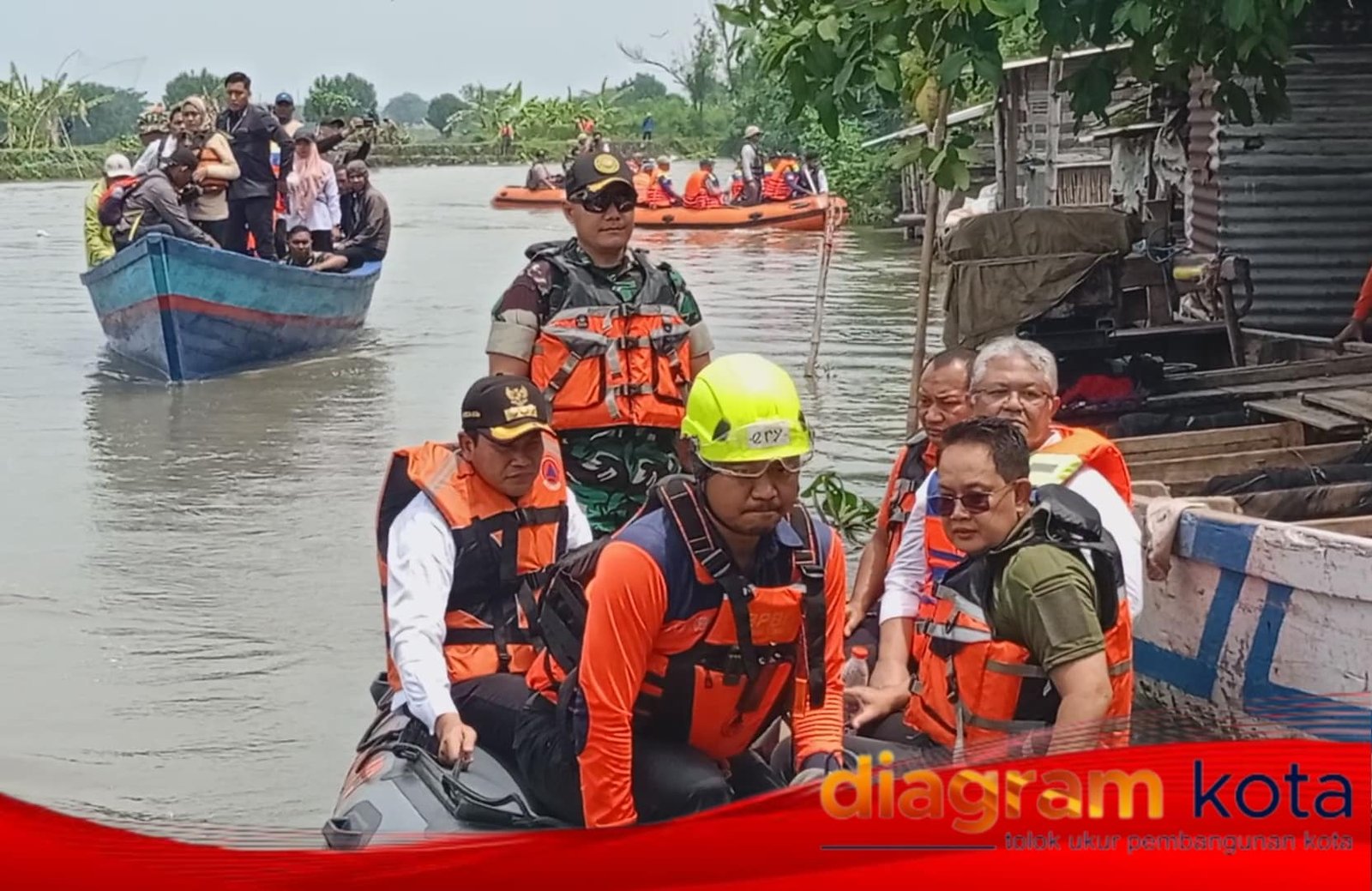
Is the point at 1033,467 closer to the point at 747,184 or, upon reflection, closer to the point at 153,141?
the point at 153,141

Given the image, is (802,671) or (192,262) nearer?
(802,671)

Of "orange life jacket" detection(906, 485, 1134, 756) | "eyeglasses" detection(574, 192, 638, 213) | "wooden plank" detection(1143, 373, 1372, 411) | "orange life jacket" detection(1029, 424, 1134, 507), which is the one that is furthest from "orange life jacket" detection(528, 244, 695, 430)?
"wooden plank" detection(1143, 373, 1372, 411)

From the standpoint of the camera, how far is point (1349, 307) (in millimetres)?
10000

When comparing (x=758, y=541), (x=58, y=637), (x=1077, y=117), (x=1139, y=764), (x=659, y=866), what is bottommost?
(x=58, y=637)

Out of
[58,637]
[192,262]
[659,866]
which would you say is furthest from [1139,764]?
[192,262]

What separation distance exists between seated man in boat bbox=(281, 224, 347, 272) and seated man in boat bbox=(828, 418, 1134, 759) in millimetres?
13451

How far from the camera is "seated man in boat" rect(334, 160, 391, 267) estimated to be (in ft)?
59.7

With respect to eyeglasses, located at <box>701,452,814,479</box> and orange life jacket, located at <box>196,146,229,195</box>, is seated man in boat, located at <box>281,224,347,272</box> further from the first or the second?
eyeglasses, located at <box>701,452,814,479</box>

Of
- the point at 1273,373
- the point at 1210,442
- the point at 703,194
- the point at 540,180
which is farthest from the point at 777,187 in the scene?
the point at 1210,442

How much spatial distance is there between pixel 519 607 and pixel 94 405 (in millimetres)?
11327

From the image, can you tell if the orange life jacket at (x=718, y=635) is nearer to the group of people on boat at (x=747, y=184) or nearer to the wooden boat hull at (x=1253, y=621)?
the wooden boat hull at (x=1253, y=621)

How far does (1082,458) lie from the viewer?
468 centimetres

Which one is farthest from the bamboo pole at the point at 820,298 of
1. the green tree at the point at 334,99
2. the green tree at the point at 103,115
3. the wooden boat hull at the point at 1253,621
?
the green tree at the point at 334,99

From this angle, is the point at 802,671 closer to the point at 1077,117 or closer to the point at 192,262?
the point at 1077,117
